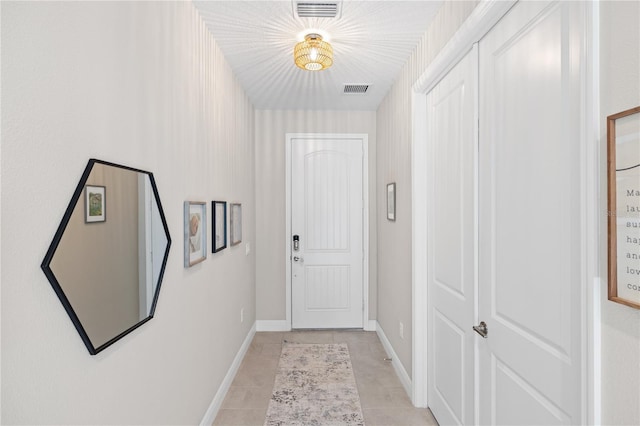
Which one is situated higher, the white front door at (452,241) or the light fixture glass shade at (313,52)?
the light fixture glass shade at (313,52)

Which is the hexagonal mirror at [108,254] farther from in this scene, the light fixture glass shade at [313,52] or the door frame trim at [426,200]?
the door frame trim at [426,200]

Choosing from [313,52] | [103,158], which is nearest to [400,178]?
[313,52]

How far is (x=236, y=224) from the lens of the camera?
309 cm

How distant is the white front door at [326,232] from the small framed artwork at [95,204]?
9.87 feet

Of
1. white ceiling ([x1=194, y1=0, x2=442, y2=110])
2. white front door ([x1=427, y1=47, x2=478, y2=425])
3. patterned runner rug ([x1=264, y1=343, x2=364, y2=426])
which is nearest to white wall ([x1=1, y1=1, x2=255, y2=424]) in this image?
white ceiling ([x1=194, y1=0, x2=442, y2=110])

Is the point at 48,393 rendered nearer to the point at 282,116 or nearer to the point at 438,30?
the point at 438,30

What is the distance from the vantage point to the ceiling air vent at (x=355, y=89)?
3.27m

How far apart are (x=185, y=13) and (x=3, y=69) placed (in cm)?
132

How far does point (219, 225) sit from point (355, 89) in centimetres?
182

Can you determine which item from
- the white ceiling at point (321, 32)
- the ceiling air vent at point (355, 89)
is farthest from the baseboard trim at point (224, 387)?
the ceiling air vent at point (355, 89)

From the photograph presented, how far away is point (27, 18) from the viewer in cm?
86

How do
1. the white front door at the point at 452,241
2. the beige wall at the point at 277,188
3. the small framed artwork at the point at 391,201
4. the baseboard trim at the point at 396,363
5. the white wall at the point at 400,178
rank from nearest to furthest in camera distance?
the white front door at the point at 452,241, the white wall at the point at 400,178, the baseboard trim at the point at 396,363, the small framed artwork at the point at 391,201, the beige wall at the point at 277,188

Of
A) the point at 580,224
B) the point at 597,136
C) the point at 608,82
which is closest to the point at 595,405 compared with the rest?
the point at 580,224

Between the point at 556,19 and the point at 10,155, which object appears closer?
the point at 10,155
